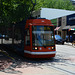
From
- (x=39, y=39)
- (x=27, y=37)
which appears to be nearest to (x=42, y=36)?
(x=39, y=39)

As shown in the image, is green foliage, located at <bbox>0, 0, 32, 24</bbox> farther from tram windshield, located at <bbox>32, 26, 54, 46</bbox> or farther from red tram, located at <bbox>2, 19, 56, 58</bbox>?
tram windshield, located at <bbox>32, 26, 54, 46</bbox>

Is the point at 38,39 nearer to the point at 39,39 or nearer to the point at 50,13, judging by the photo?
the point at 39,39

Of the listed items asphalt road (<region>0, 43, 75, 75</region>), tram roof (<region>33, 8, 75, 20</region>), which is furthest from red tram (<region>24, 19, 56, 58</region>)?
tram roof (<region>33, 8, 75, 20</region>)

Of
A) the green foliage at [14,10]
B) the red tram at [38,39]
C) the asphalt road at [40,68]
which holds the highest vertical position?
the green foliage at [14,10]

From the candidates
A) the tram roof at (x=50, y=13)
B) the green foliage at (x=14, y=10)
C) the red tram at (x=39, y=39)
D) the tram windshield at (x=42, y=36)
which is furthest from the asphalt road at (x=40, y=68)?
the tram roof at (x=50, y=13)

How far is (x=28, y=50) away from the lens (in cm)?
1110

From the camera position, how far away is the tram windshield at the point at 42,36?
1088 centimetres

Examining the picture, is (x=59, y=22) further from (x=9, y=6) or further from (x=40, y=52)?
(x=40, y=52)

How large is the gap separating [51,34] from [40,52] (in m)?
1.46

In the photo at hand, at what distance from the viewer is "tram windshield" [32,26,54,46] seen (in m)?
10.9

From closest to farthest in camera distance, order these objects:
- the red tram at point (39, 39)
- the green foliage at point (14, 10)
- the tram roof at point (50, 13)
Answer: the red tram at point (39, 39), the green foliage at point (14, 10), the tram roof at point (50, 13)

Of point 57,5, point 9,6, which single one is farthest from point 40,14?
point 9,6

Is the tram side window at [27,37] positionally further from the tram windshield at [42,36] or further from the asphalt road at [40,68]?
the asphalt road at [40,68]

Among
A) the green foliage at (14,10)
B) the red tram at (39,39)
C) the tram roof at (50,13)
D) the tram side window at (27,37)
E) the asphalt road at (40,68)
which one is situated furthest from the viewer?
the tram roof at (50,13)
